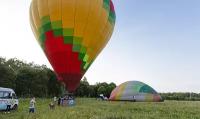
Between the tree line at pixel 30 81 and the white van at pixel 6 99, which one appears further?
the tree line at pixel 30 81

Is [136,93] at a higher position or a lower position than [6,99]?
higher

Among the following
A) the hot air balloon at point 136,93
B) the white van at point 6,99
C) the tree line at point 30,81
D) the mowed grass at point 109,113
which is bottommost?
the mowed grass at point 109,113

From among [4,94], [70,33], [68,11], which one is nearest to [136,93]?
[4,94]

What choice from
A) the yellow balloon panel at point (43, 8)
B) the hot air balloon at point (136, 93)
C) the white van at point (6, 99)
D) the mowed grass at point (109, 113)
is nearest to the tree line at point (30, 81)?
the hot air balloon at point (136, 93)

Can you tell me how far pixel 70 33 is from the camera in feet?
94.1

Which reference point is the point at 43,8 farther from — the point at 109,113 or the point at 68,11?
the point at 109,113

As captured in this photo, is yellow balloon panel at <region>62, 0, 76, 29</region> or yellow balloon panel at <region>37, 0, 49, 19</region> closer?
yellow balloon panel at <region>62, 0, 76, 29</region>

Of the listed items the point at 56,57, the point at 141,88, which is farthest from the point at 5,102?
the point at 141,88

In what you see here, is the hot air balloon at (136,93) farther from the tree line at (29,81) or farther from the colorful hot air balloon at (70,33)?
the colorful hot air balloon at (70,33)

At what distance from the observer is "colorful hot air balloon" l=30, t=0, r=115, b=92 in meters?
28.5

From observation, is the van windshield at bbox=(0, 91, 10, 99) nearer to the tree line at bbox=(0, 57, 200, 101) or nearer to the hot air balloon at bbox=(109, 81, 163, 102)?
the hot air balloon at bbox=(109, 81, 163, 102)

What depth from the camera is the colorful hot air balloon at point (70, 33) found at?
28.5 meters

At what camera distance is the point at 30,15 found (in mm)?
31750

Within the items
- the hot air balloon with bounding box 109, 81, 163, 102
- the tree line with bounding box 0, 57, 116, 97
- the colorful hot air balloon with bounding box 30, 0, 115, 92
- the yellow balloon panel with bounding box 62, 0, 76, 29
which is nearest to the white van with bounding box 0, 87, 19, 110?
the colorful hot air balloon with bounding box 30, 0, 115, 92
